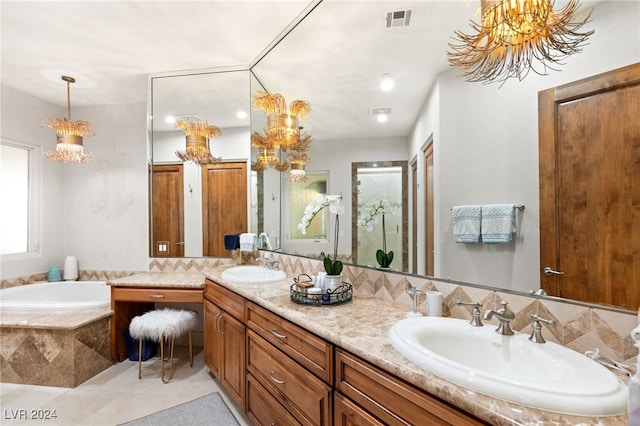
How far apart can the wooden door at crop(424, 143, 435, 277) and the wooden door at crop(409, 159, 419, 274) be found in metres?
0.06

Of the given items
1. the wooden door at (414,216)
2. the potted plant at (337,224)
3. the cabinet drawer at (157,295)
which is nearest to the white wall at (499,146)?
the wooden door at (414,216)

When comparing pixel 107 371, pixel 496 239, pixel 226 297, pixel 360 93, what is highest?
pixel 360 93

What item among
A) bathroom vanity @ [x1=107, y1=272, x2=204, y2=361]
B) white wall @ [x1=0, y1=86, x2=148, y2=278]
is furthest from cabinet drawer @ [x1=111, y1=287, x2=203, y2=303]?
white wall @ [x1=0, y1=86, x2=148, y2=278]

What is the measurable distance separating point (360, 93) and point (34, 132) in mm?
4054

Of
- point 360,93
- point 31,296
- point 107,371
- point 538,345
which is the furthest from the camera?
point 31,296

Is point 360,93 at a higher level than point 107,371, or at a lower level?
higher

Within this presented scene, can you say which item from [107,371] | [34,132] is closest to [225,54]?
[34,132]

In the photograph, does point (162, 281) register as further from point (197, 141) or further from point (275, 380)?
point (275, 380)

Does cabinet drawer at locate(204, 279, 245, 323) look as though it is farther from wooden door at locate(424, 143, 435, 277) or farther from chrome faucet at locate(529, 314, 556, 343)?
chrome faucet at locate(529, 314, 556, 343)

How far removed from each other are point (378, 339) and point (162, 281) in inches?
89.4

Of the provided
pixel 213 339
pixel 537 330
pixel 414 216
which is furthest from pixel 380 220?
pixel 213 339

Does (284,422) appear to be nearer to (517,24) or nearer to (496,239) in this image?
(496,239)

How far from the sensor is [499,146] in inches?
45.6

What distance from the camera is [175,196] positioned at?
3.20 meters
